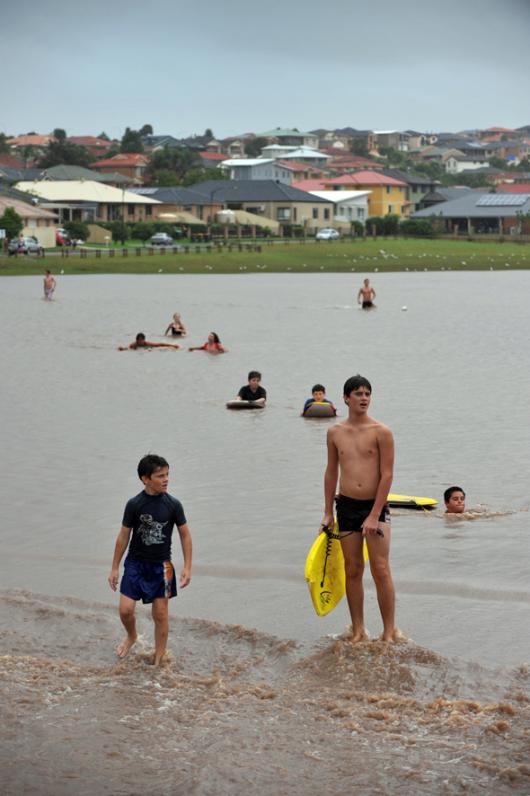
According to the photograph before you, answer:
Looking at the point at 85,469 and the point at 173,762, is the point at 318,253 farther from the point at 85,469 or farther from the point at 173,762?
the point at 173,762

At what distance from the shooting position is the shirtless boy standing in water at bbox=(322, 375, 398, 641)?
9.37 meters

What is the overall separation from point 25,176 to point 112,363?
97.0 meters

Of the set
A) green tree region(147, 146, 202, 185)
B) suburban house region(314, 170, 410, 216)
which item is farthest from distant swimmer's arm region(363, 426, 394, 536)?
green tree region(147, 146, 202, 185)

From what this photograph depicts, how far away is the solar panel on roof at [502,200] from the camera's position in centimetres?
12019

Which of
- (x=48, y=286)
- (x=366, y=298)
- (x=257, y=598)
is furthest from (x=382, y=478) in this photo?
(x=48, y=286)

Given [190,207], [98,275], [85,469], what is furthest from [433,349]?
[190,207]

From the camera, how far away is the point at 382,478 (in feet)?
30.6

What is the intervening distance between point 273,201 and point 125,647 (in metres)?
115

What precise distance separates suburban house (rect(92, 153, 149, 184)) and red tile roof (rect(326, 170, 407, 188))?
24708 millimetres

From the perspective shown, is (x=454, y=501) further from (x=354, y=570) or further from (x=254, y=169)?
(x=254, y=169)

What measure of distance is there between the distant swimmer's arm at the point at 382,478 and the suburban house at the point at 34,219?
81922 mm

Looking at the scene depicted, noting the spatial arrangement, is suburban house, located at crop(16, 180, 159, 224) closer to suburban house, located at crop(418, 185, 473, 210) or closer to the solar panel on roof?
the solar panel on roof

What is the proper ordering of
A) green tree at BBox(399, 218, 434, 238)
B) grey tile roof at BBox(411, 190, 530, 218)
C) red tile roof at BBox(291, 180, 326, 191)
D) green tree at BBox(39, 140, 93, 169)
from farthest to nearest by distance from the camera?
red tile roof at BBox(291, 180, 326, 191) < green tree at BBox(39, 140, 93, 169) < grey tile roof at BBox(411, 190, 530, 218) < green tree at BBox(399, 218, 434, 238)

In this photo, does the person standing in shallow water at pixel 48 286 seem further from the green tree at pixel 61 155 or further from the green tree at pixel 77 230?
the green tree at pixel 61 155
